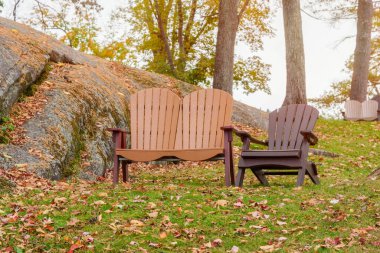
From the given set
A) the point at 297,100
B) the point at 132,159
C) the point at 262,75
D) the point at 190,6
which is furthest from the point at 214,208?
the point at 262,75

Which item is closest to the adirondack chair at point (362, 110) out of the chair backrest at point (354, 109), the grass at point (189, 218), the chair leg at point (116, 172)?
the chair backrest at point (354, 109)

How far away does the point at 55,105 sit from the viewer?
9.47m

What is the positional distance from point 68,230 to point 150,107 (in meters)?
3.37

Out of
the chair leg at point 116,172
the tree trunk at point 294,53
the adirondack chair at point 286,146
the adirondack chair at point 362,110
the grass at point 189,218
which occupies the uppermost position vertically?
the tree trunk at point 294,53

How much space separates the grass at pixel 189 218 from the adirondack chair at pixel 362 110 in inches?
481

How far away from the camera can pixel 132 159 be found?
25.2 ft

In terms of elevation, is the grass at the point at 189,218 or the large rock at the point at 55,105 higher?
the large rock at the point at 55,105

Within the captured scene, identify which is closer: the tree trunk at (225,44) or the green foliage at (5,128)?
the green foliage at (5,128)

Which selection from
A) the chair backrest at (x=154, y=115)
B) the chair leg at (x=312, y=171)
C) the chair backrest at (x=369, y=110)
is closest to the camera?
the chair leg at (x=312, y=171)

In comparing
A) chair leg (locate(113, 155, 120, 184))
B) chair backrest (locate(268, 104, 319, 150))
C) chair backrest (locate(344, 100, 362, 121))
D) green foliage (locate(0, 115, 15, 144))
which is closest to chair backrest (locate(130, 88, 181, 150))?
chair leg (locate(113, 155, 120, 184))

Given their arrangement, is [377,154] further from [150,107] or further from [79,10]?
[79,10]

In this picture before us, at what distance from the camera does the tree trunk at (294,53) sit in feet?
48.1

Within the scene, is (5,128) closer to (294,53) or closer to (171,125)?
(171,125)

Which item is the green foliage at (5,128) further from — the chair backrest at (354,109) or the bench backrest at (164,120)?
the chair backrest at (354,109)
